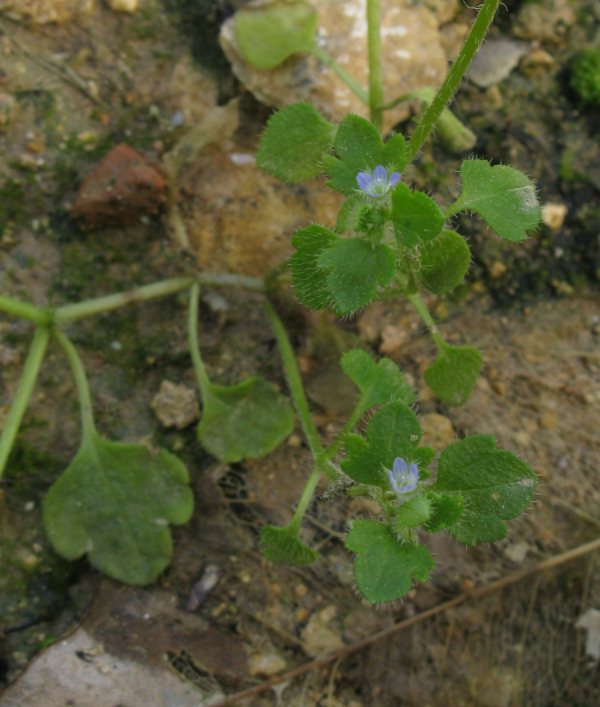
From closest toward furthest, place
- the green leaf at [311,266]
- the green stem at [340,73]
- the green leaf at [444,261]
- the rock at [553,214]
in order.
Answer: the green leaf at [311,266], the green leaf at [444,261], the green stem at [340,73], the rock at [553,214]

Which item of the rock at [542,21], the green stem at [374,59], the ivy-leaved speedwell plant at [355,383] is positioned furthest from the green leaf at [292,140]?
the rock at [542,21]

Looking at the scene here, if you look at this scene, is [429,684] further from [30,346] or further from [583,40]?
[583,40]

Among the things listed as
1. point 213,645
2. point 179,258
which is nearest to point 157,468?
point 213,645

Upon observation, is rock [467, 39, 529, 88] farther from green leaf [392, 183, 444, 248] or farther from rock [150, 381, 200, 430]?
rock [150, 381, 200, 430]

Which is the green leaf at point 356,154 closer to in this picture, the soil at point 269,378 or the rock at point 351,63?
the soil at point 269,378

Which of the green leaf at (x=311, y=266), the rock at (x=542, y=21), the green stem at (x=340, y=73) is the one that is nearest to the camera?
the green leaf at (x=311, y=266)

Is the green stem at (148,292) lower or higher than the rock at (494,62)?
lower
